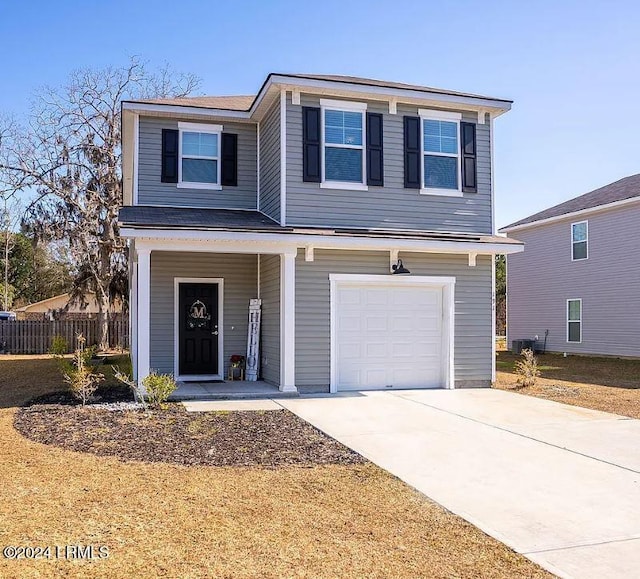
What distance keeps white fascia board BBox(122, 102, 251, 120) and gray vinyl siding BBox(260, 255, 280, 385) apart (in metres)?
3.06

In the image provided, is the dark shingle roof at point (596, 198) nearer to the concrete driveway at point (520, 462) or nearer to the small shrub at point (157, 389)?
the concrete driveway at point (520, 462)

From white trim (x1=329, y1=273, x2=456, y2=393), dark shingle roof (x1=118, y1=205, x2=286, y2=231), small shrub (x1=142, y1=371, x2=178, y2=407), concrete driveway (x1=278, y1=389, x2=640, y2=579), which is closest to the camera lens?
concrete driveway (x1=278, y1=389, x2=640, y2=579)

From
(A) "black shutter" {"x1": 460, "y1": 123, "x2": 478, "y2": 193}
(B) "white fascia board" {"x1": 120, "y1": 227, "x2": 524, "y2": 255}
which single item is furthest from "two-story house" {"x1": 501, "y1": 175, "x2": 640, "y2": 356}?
(B) "white fascia board" {"x1": 120, "y1": 227, "x2": 524, "y2": 255}

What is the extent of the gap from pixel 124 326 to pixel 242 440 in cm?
1659

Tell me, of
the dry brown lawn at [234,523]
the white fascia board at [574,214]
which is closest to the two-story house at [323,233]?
the dry brown lawn at [234,523]

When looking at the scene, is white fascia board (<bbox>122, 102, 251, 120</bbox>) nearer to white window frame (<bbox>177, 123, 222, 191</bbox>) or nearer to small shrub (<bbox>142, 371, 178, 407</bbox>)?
white window frame (<bbox>177, 123, 222, 191</bbox>)

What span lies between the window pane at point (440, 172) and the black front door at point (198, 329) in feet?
16.4

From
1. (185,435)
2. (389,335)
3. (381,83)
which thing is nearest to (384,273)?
(389,335)

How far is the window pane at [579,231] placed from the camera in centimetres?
2189

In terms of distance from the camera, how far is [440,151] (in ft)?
42.6

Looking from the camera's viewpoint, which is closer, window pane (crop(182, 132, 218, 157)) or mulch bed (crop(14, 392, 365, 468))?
mulch bed (crop(14, 392, 365, 468))

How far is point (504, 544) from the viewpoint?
449cm

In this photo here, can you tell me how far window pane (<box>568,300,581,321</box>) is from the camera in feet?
72.6

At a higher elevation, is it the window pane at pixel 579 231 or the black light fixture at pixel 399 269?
the window pane at pixel 579 231
